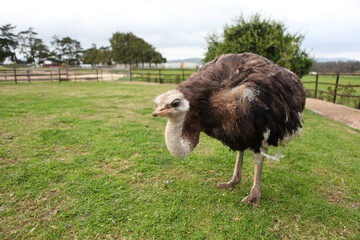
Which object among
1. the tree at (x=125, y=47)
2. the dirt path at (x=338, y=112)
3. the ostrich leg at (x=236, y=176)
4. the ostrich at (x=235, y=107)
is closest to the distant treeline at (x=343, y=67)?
the dirt path at (x=338, y=112)

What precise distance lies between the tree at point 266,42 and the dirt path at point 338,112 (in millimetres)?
2208

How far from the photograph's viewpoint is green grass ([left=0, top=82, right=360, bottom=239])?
2.84m

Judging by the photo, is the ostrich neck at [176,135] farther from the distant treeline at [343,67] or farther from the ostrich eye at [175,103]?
the distant treeline at [343,67]

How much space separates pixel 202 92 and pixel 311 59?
964 centimetres

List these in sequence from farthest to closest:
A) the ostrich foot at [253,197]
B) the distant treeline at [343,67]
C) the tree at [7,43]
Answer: the tree at [7,43] → the distant treeline at [343,67] → the ostrich foot at [253,197]

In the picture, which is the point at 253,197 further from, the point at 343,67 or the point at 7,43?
the point at 7,43

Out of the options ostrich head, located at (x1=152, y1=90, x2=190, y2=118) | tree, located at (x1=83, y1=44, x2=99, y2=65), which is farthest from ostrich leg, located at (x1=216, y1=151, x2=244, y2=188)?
tree, located at (x1=83, y1=44, x2=99, y2=65)

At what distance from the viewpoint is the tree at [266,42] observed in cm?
923

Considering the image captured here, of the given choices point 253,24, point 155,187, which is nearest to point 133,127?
point 155,187

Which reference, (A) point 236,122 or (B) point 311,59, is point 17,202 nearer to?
(A) point 236,122

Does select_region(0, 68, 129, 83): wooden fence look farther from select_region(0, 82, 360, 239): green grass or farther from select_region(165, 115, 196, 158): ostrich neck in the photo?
select_region(165, 115, 196, 158): ostrich neck

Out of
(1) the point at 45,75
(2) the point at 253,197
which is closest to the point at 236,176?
(2) the point at 253,197

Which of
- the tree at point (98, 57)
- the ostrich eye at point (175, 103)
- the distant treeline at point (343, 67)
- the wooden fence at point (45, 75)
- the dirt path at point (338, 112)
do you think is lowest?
the dirt path at point (338, 112)

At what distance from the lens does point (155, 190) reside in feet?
11.8
